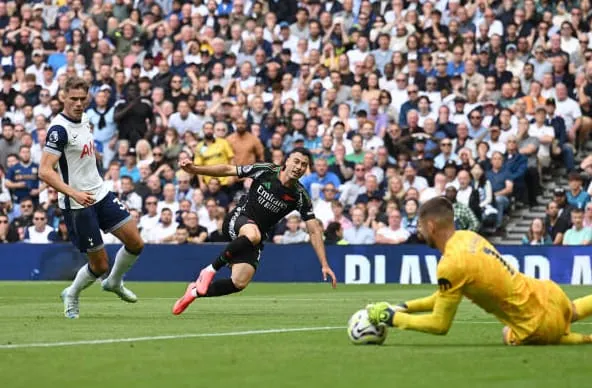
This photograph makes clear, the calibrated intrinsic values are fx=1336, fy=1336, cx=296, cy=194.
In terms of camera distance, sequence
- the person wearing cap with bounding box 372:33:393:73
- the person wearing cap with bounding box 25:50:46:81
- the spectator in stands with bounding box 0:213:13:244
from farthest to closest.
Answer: the person wearing cap with bounding box 25:50:46:81 < the person wearing cap with bounding box 372:33:393:73 < the spectator in stands with bounding box 0:213:13:244

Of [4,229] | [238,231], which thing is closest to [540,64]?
[4,229]

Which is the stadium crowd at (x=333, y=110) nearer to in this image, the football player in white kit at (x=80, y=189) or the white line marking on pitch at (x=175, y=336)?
the football player in white kit at (x=80, y=189)

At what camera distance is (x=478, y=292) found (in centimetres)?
973

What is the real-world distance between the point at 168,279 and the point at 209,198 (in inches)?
69.5

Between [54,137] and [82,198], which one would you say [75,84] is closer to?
[54,137]

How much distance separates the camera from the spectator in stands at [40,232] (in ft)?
87.9

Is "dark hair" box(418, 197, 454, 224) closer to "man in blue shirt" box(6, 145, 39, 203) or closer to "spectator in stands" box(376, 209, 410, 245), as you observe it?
"spectator in stands" box(376, 209, 410, 245)

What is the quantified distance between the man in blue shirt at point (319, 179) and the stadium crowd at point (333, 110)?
0.13ft

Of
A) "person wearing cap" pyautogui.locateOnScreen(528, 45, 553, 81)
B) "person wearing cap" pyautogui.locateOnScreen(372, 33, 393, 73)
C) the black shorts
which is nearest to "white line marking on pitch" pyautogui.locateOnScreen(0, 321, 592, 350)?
the black shorts

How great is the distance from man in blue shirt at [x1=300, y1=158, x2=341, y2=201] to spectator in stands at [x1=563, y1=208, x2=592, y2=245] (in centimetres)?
473

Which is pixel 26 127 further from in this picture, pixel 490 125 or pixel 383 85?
pixel 490 125

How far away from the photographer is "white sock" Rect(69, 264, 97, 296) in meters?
14.3

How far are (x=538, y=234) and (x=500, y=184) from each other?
4.43 feet

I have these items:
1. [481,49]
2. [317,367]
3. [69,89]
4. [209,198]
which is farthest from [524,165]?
[317,367]
